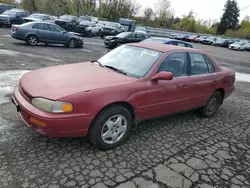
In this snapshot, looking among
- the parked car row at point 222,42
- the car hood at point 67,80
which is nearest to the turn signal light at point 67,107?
the car hood at point 67,80

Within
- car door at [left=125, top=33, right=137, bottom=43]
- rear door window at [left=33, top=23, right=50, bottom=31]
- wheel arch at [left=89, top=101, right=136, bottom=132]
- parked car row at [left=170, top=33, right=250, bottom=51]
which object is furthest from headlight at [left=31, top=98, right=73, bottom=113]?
parked car row at [left=170, top=33, right=250, bottom=51]

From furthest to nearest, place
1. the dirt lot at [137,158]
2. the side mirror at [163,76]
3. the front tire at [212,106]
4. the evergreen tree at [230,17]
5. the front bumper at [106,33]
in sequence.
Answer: the evergreen tree at [230,17] → the front bumper at [106,33] → the front tire at [212,106] → the side mirror at [163,76] → the dirt lot at [137,158]

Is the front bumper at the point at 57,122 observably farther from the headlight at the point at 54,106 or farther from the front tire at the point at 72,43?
the front tire at the point at 72,43

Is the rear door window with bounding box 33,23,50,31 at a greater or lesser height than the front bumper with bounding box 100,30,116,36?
greater

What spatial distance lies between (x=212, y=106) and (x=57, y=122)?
12.3ft

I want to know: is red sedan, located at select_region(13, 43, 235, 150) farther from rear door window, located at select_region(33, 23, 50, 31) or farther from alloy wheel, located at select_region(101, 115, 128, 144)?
rear door window, located at select_region(33, 23, 50, 31)

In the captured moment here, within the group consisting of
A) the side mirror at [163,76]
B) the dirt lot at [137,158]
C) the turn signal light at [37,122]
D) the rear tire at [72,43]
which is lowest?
the dirt lot at [137,158]

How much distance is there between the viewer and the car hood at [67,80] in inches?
121

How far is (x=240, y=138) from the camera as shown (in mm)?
4418

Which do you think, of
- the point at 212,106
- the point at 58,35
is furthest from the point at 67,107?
the point at 58,35

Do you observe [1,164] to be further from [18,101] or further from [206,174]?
[206,174]

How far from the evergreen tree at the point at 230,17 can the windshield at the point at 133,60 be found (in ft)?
229

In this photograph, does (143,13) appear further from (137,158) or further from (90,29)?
(137,158)

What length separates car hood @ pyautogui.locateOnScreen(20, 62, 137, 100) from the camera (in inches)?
121
